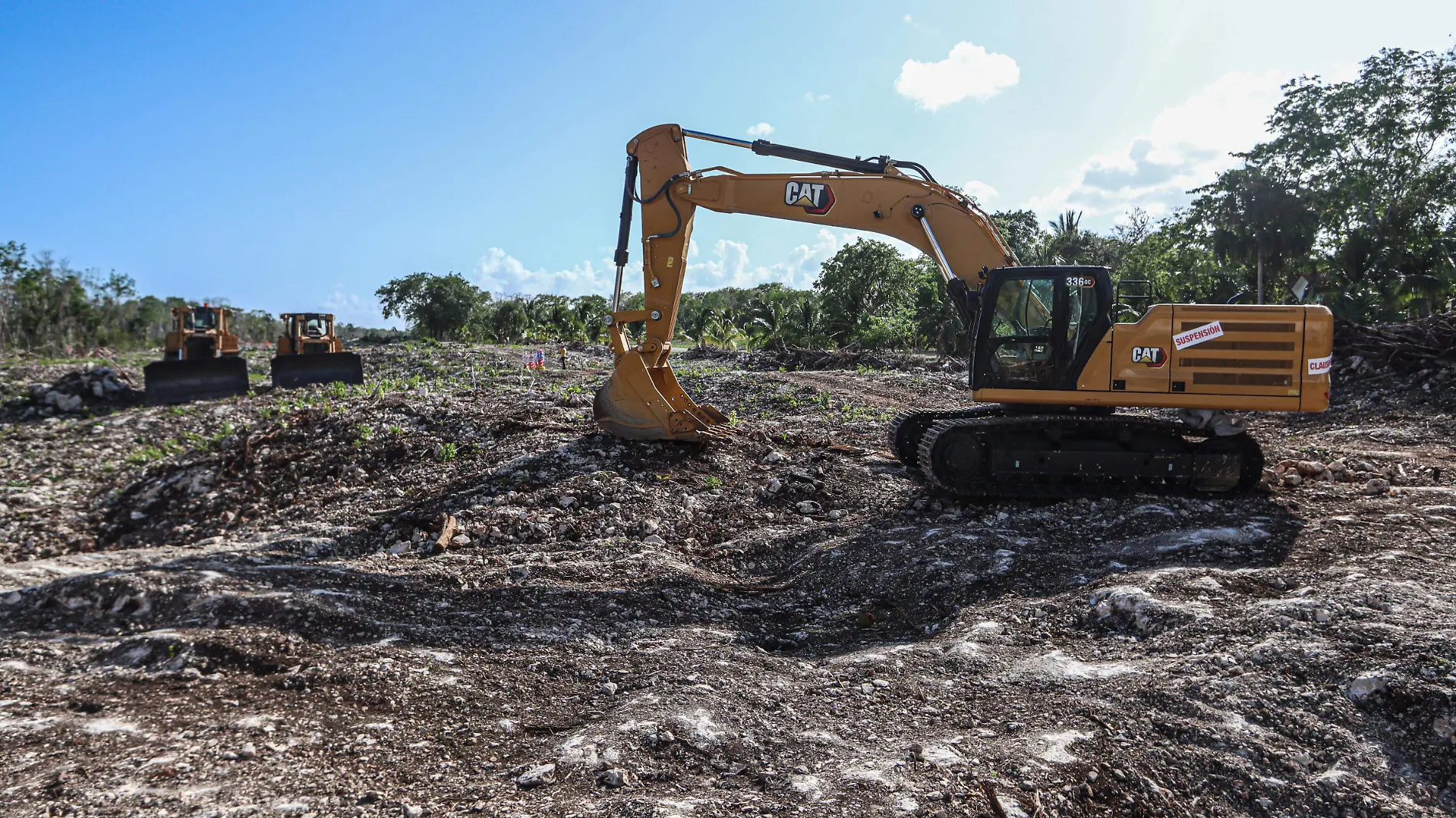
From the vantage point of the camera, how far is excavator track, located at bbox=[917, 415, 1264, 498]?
290 inches

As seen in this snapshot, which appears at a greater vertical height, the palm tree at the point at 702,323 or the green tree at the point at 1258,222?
the green tree at the point at 1258,222

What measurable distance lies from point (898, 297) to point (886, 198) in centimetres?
2439

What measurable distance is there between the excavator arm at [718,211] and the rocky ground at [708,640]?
1.74ft

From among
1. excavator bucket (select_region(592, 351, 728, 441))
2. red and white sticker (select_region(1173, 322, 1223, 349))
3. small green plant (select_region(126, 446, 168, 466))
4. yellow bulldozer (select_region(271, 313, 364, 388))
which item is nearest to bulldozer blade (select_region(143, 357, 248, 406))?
yellow bulldozer (select_region(271, 313, 364, 388))

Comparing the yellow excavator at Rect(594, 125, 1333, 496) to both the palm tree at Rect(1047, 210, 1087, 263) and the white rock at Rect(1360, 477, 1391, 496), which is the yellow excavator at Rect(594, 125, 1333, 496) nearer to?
the white rock at Rect(1360, 477, 1391, 496)

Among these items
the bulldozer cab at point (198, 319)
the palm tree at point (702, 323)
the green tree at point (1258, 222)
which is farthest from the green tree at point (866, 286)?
the bulldozer cab at point (198, 319)

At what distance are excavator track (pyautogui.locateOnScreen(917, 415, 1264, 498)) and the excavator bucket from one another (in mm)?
2595

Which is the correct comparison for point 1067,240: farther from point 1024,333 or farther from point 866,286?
point 1024,333

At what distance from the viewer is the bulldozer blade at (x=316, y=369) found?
55.3ft

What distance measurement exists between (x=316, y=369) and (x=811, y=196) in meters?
12.9

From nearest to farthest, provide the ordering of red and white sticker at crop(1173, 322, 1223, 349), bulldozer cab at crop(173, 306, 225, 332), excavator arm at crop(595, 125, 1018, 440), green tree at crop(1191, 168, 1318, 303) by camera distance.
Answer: red and white sticker at crop(1173, 322, 1223, 349) < excavator arm at crop(595, 125, 1018, 440) < bulldozer cab at crop(173, 306, 225, 332) < green tree at crop(1191, 168, 1318, 303)

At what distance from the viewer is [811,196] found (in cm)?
814

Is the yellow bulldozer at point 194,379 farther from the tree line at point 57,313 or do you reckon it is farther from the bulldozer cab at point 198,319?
the tree line at point 57,313

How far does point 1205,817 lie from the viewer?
2.93m
